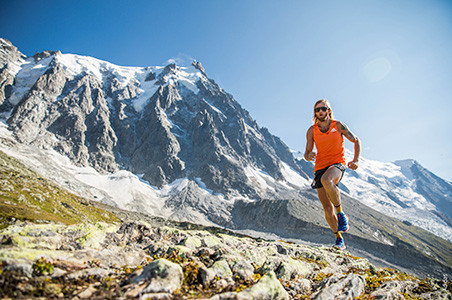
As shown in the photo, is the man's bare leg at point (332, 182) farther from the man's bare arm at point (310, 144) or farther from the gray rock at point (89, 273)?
the gray rock at point (89, 273)

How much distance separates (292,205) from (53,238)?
189838 millimetres

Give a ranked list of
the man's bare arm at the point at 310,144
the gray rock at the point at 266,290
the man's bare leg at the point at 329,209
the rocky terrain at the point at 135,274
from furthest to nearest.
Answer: the man's bare arm at the point at 310,144 → the man's bare leg at the point at 329,209 → the gray rock at the point at 266,290 → the rocky terrain at the point at 135,274

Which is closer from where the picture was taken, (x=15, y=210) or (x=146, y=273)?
(x=146, y=273)

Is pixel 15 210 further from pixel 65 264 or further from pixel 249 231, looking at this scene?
pixel 249 231

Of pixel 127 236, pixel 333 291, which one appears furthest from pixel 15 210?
pixel 333 291

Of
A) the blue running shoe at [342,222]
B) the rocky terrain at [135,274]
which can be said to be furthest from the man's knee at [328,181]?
the rocky terrain at [135,274]

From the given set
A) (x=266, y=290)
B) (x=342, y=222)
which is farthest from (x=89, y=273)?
(x=342, y=222)

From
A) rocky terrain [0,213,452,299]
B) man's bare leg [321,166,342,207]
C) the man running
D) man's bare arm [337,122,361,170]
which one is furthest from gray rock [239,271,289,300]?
man's bare arm [337,122,361,170]

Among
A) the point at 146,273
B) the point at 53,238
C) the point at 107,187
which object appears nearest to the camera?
the point at 146,273

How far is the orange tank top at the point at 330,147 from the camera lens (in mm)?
7727

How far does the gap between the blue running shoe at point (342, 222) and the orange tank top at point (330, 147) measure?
183 cm

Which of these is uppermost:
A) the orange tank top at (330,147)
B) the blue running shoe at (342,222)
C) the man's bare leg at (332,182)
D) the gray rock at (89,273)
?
the orange tank top at (330,147)

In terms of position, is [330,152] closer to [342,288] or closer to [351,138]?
[351,138]

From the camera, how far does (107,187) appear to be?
19738cm
